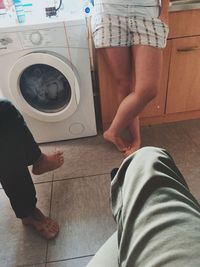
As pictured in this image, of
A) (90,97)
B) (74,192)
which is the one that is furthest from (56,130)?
(74,192)

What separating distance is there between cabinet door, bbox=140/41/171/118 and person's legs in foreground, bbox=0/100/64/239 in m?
0.85

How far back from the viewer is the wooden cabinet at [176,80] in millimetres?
1339

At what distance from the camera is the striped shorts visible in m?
1.15

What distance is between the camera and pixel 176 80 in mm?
1517

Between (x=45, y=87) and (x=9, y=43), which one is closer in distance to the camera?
(x=9, y=43)

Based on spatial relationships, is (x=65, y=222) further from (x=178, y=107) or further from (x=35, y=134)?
(x=178, y=107)

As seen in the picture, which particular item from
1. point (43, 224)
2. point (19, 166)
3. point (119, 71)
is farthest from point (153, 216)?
point (119, 71)

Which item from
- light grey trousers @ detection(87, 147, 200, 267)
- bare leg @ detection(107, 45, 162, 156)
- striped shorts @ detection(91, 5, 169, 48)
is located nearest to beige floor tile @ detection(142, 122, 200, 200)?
bare leg @ detection(107, 45, 162, 156)

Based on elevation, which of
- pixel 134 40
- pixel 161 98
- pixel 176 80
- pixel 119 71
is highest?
pixel 134 40

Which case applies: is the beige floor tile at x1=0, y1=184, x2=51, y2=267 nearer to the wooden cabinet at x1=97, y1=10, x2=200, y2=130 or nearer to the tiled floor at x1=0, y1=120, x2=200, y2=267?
the tiled floor at x1=0, y1=120, x2=200, y2=267

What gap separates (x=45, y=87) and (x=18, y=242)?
2.88ft

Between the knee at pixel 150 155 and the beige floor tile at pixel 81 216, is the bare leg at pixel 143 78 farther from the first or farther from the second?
the knee at pixel 150 155

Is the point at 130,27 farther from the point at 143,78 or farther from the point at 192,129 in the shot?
the point at 192,129

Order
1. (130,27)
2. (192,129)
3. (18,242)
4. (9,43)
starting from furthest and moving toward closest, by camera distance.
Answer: (192,129) → (9,43) → (130,27) → (18,242)
